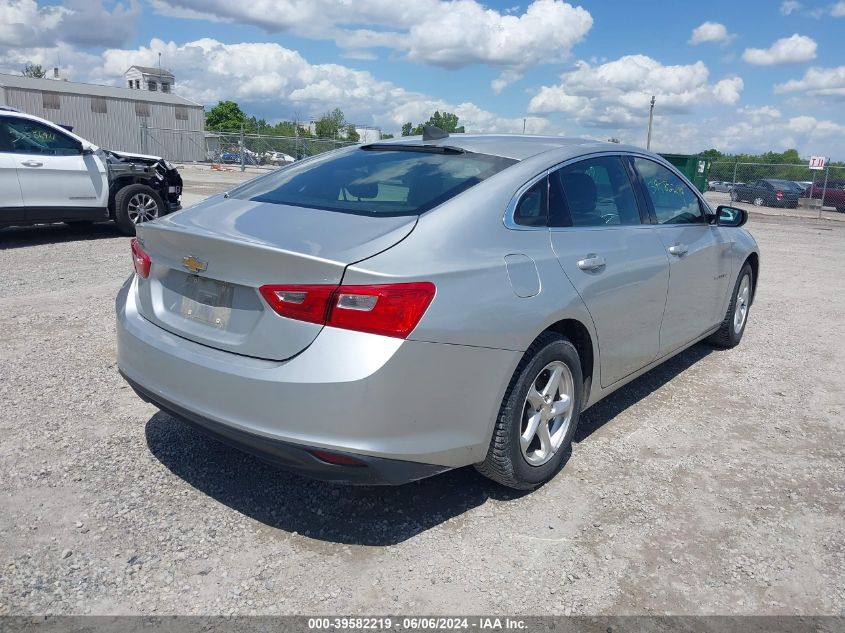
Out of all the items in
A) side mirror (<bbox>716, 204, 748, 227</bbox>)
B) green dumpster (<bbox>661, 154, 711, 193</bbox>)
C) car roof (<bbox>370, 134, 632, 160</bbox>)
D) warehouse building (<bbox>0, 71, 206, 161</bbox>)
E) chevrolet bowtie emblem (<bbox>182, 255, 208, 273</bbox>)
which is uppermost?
warehouse building (<bbox>0, 71, 206, 161</bbox>)

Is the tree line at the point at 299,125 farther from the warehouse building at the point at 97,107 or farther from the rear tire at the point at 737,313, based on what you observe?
the rear tire at the point at 737,313

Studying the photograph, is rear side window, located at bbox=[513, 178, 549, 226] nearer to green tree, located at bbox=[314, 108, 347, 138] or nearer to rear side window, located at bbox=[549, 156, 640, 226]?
rear side window, located at bbox=[549, 156, 640, 226]

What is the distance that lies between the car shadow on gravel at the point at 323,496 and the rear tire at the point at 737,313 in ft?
10.7

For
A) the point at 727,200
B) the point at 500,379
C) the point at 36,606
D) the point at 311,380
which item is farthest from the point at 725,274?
the point at 727,200

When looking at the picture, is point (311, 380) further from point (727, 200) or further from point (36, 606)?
point (727, 200)

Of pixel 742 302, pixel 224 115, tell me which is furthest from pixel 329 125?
pixel 742 302

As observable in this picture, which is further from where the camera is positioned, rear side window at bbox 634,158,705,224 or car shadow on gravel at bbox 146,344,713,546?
rear side window at bbox 634,158,705,224

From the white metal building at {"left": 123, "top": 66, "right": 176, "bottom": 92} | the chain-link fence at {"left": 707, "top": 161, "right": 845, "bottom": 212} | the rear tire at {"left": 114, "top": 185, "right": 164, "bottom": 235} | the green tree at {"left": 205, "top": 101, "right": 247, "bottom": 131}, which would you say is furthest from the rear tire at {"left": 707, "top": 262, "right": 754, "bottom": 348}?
the white metal building at {"left": 123, "top": 66, "right": 176, "bottom": 92}

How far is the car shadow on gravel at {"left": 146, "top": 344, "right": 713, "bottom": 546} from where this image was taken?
9.97ft

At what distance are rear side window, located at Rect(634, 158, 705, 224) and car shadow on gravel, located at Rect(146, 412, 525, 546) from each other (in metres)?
2.16

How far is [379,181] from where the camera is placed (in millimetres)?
3416

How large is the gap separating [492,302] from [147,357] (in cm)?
152

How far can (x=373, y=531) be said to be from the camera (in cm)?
302

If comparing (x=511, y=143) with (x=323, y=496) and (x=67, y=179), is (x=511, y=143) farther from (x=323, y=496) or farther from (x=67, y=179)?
(x=67, y=179)
